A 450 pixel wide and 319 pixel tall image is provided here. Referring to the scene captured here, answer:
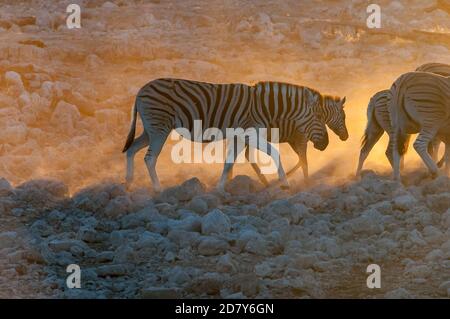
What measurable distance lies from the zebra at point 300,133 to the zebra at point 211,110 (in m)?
0.10

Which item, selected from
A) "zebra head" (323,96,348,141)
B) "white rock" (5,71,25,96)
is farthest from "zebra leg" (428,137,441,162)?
"white rock" (5,71,25,96)

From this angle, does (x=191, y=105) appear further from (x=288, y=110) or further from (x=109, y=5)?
(x=109, y=5)

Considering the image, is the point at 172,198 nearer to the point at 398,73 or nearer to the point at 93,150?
the point at 93,150

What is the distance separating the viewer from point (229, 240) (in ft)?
42.9

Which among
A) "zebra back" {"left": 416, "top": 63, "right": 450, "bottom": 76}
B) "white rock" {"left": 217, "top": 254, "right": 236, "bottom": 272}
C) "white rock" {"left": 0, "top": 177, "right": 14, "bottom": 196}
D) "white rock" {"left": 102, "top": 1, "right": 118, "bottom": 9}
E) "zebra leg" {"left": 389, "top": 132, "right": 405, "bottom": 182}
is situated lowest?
"white rock" {"left": 217, "top": 254, "right": 236, "bottom": 272}

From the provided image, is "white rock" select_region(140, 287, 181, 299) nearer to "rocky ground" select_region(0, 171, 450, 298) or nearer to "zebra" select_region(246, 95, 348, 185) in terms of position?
"rocky ground" select_region(0, 171, 450, 298)

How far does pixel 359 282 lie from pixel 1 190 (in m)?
4.65

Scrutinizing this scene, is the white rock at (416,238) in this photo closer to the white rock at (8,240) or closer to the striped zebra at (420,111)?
the striped zebra at (420,111)

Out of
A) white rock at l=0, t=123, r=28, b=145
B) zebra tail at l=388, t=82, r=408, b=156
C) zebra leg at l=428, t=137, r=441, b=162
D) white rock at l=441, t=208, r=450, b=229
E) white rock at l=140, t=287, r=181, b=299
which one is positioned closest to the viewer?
white rock at l=140, t=287, r=181, b=299

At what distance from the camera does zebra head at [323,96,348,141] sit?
1641 centimetres

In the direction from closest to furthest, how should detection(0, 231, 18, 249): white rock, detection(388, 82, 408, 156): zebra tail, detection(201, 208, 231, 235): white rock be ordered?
detection(0, 231, 18, 249): white rock, detection(201, 208, 231, 235): white rock, detection(388, 82, 408, 156): zebra tail

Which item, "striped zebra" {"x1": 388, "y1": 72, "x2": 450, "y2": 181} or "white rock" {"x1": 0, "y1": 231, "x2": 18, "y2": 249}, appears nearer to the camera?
"white rock" {"x1": 0, "y1": 231, "x2": 18, "y2": 249}

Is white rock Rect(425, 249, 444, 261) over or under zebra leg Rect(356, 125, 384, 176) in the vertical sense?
under

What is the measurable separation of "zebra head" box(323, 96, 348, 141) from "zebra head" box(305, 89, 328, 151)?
0.63 feet
